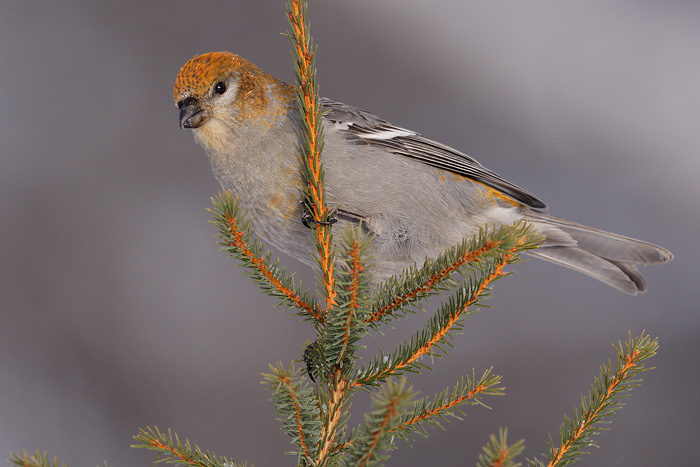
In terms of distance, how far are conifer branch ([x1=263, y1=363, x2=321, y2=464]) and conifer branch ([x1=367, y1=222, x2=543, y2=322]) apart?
0.79 feet

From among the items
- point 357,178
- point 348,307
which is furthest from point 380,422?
point 357,178

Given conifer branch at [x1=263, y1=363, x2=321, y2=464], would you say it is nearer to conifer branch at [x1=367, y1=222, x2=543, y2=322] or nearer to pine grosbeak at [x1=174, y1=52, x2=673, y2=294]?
conifer branch at [x1=367, y1=222, x2=543, y2=322]

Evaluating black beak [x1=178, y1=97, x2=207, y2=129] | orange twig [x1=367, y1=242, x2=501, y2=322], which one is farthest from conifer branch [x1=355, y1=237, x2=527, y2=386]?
black beak [x1=178, y1=97, x2=207, y2=129]

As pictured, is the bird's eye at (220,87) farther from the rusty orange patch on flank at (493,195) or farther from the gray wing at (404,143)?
the rusty orange patch on flank at (493,195)

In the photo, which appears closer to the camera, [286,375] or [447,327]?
[286,375]

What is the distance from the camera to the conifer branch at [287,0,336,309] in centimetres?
128

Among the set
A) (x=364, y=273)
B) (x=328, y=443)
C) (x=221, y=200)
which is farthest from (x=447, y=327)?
(x=221, y=200)

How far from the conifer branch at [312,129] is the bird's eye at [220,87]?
0.61 m

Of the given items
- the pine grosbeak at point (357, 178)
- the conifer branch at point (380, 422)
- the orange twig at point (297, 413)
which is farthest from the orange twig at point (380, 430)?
the pine grosbeak at point (357, 178)

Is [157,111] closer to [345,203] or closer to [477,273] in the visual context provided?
[345,203]

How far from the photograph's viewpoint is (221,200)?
113cm

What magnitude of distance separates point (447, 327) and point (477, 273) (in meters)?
0.14

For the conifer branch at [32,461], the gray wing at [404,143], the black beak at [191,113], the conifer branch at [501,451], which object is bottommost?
the conifer branch at [32,461]

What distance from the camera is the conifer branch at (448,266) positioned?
3.74 ft
